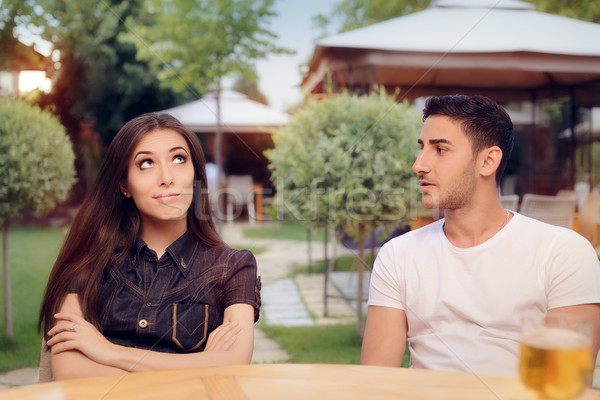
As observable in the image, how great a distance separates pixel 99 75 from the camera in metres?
14.0

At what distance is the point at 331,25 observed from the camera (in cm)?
1695

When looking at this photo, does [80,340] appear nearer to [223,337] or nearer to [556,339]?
[223,337]

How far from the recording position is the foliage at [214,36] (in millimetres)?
9547

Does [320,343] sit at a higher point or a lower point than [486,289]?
lower

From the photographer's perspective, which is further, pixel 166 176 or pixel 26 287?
pixel 26 287

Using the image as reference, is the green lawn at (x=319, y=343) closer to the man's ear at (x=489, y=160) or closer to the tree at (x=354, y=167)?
the tree at (x=354, y=167)

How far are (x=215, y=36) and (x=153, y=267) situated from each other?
Answer: 27.3 ft

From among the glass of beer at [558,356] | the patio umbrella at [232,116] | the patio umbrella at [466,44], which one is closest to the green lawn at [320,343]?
the patio umbrella at [466,44]

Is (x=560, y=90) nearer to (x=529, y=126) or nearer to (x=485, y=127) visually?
(x=529, y=126)

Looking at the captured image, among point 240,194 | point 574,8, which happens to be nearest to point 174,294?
point 240,194

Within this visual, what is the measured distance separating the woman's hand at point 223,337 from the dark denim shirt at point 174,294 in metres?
0.10

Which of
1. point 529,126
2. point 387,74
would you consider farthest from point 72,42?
point 529,126

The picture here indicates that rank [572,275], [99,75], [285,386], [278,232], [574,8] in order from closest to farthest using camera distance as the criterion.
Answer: [285,386] < [572,275] < [278,232] < [574,8] < [99,75]

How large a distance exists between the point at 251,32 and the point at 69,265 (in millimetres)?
8663
